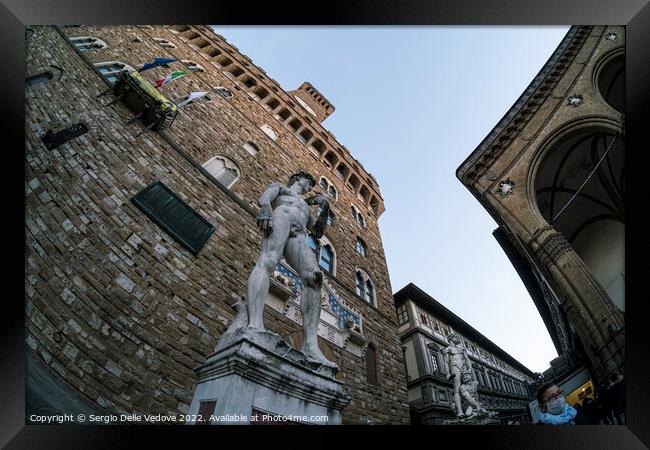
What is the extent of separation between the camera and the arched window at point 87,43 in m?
6.82

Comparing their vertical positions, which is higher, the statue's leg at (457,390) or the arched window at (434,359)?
the arched window at (434,359)

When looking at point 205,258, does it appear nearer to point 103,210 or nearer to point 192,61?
point 103,210

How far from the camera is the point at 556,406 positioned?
3512 mm

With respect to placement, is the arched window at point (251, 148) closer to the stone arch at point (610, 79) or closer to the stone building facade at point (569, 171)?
the stone building facade at point (569, 171)

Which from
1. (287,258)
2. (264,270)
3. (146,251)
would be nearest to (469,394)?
(287,258)

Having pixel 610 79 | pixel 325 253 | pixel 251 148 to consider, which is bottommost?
pixel 325 253

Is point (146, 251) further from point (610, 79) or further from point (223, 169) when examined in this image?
point (610, 79)

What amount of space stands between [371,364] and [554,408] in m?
4.73

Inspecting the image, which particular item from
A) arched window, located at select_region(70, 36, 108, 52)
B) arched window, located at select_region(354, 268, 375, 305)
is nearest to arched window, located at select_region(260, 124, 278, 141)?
arched window, located at select_region(70, 36, 108, 52)

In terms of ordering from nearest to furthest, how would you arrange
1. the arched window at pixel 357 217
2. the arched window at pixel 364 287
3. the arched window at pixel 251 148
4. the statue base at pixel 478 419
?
the statue base at pixel 478 419 < the arched window at pixel 251 148 < the arched window at pixel 364 287 < the arched window at pixel 357 217

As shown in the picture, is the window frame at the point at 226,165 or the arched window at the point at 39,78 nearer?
the arched window at the point at 39,78

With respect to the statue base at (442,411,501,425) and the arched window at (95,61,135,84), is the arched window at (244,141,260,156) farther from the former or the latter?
the statue base at (442,411,501,425)

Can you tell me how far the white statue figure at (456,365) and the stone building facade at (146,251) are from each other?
159cm
